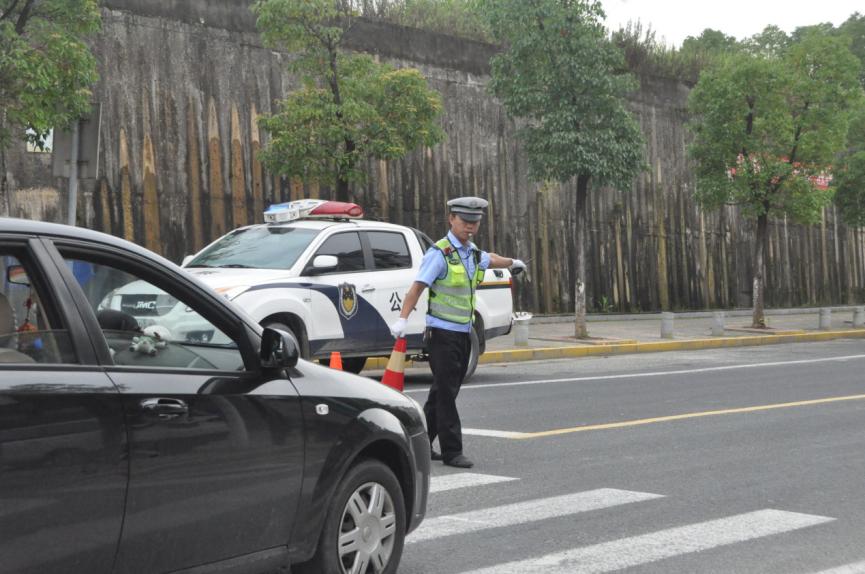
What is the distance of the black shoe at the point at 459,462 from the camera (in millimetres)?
8312

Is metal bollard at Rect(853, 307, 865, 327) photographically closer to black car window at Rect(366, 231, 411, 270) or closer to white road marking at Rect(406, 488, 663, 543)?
black car window at Rect(366, 231, 411, 270)

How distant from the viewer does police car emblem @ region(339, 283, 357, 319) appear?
1257cm

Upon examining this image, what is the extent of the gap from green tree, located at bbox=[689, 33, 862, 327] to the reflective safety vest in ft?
64.0

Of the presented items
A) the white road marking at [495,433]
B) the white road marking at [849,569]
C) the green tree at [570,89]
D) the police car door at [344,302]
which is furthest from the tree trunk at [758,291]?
the white road marking at [849,569]

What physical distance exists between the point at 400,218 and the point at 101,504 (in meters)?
19.5

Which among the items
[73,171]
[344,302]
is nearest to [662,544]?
[344,302]

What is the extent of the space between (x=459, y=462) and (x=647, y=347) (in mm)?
13742

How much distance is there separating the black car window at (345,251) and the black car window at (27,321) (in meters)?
8.90

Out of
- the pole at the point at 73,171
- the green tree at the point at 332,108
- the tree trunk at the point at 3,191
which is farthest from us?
the green tree at the point at 332,108

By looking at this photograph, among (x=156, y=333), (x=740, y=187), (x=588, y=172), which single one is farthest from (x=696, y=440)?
(x=740, y=187)

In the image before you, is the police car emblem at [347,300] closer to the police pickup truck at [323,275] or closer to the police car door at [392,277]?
the police pickup truck at [323,275]

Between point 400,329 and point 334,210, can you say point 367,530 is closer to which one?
point 400,329

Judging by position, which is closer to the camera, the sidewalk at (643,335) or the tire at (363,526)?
the tire at (363,526)

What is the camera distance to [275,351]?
14.4 ft
